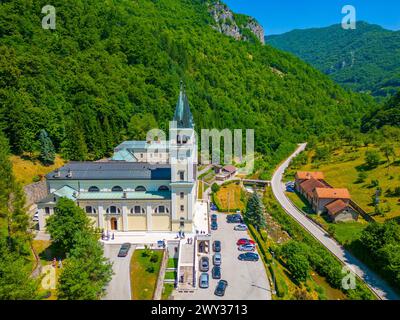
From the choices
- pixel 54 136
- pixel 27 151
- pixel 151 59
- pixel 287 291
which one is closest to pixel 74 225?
pixel 287 291

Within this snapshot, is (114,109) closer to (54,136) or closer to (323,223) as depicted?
(54,136)

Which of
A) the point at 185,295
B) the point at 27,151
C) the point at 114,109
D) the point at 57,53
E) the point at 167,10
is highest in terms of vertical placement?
the point at 167,10

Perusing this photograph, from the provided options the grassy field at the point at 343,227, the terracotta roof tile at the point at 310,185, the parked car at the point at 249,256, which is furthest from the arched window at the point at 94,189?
the terracotta roof tile at the point at 310,185

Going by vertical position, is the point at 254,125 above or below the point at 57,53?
below

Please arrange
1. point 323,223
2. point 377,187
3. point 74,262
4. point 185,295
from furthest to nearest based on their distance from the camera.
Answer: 1. point 377,187
2. point 323,223
3. point 185,295
4. point 74,262

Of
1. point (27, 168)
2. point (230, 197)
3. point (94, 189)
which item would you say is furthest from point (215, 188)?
point (27, 168)

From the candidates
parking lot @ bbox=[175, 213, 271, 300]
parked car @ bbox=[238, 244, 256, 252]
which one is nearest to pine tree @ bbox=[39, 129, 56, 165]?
parking lot @ bbox=[175, 213, 271, 300]

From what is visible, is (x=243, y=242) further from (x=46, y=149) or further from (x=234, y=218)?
(x=46, y=149)
